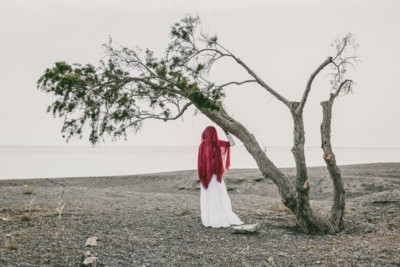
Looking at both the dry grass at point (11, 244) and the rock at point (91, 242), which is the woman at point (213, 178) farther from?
the dry grass at point (11, 244)

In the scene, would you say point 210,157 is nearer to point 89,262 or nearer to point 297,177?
point 297,177

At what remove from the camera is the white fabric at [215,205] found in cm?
983

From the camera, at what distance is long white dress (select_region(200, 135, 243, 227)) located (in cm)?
983

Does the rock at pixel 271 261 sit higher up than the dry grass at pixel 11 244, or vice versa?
the dry grass at pixel 11 244

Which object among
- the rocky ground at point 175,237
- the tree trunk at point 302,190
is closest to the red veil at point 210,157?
the rocky ground at point 175,237

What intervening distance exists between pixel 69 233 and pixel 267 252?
12.0 feet

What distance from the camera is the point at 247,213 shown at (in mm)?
12406

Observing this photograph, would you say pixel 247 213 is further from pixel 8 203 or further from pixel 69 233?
pixel 8 203

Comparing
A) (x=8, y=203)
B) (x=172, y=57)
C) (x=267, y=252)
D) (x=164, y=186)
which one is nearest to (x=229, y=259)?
(x=267, y=252)

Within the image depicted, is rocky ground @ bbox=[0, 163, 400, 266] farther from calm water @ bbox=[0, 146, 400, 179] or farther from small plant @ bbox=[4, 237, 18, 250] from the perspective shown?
calm water @ bbox=[0, 146, 400, 179]

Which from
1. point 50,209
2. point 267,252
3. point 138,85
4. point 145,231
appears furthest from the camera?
point 50,209

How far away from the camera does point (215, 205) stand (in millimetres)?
9891

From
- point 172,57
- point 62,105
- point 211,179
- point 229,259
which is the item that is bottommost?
point 229,259

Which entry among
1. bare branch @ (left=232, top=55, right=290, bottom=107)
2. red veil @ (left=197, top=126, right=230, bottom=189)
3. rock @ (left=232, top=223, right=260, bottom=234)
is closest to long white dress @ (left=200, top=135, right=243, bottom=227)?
red veil @ (left=197, top=126, right=230, bottom=189)
